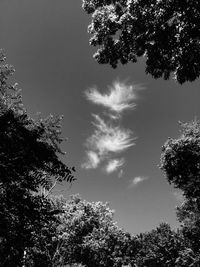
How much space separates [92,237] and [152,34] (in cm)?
3341

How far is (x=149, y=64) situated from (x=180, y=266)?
29.6 metres

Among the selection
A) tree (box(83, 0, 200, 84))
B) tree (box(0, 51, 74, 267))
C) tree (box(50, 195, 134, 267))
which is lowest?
tree (box(0, 51, 74, 267))

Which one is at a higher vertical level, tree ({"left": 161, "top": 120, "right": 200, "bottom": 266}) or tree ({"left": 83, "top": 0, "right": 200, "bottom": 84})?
tree ({"left": 161, "top": 120, "right": 200, "bottom": 266})

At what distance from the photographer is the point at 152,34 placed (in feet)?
41.0

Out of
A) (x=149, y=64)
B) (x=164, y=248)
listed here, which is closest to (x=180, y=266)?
(x=164, y=248)

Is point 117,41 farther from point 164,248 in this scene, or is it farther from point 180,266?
point 164,248

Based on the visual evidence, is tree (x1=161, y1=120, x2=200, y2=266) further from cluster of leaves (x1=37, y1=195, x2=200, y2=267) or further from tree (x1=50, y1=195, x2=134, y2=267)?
tree (x1=50, y1=195, x2=134, y2=267)

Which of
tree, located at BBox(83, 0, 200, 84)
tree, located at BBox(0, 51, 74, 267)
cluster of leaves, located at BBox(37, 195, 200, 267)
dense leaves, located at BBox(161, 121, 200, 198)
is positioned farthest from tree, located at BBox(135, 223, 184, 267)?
tree, located at BBox(0, 51, 74, 267)

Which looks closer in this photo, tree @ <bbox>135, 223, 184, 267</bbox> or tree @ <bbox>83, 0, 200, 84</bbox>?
tree @ <bbox>83, 0, 200, 84</bbox>

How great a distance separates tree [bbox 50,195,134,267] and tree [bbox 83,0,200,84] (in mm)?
27086

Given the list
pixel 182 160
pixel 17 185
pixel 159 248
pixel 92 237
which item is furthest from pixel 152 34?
pixel 159 248

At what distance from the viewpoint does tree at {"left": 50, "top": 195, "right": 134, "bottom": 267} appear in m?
37.7

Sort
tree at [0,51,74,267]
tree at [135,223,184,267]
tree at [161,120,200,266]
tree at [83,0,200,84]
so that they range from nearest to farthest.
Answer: tree at [0,51,74,267] → tree at [83,0,200,84] → tree at [161,120,200,266] → tree at [135,223,184,267]

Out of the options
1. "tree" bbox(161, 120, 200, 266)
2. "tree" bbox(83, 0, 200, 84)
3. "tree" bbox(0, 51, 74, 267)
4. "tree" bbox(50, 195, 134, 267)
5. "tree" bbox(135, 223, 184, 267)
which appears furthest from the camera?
"tree" bbox(135, 223, 184, 267)
